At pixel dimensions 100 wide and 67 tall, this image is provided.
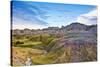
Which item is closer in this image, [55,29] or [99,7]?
[55,29]

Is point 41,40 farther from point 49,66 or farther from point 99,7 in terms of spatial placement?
point 99,7

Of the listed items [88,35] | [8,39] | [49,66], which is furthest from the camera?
[88,35]

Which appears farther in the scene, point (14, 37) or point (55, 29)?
point (55, 29)

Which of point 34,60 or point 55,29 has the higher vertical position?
point 55,29

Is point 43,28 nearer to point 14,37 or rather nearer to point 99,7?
point 14,37

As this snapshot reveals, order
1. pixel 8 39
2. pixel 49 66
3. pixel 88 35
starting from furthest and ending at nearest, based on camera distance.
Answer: pixel 88 35 → pixel 49 66 → pixel 8 39

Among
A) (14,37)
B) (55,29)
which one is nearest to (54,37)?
(55,29)

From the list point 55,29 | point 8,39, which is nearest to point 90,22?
point 55,29

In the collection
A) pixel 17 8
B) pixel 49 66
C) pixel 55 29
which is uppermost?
pixel 17 8

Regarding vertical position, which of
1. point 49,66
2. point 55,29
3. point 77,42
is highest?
point 55,29
